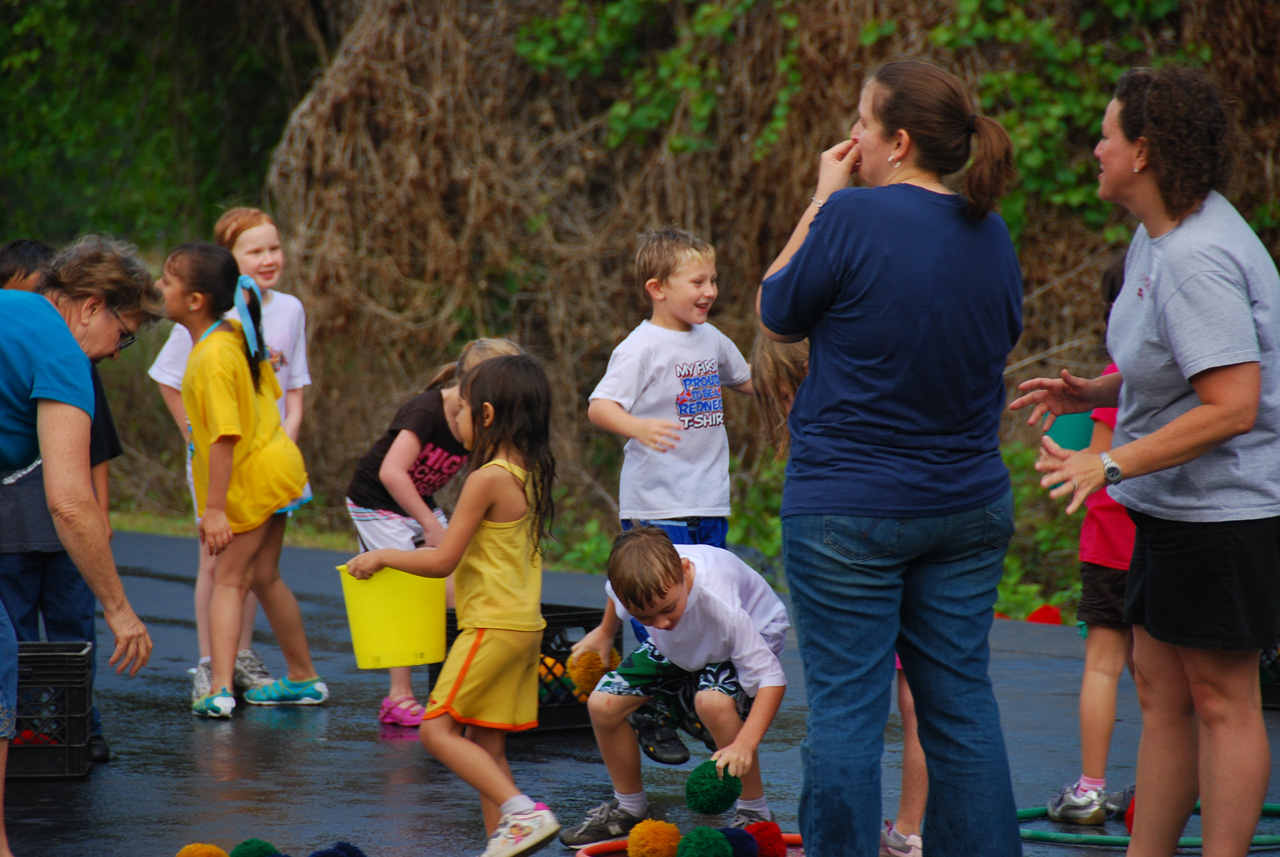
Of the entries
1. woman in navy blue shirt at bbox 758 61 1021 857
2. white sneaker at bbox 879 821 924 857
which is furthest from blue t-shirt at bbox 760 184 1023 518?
white sneaker at bbox 879 821 924 857

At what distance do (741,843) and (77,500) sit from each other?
1.95m

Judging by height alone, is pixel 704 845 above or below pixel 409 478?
below

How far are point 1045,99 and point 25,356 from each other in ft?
26.8

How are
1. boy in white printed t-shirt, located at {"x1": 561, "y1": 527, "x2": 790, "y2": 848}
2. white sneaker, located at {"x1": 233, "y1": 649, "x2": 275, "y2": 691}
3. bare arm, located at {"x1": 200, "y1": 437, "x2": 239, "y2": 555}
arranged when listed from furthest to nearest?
white sneaker, located at {"x1": 233, "y1": 649, "x2": 275, "y2": 691} → bare arm, located at {"x1": 200, "y1": 437, "x2": 239, "y2": 555} → boy in white printed t-shirt, located at {"x1": 561, "y1": 527, "x2": 790, "y2": 848}

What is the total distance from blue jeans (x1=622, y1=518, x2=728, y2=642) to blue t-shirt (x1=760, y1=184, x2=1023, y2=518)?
1.46 meters

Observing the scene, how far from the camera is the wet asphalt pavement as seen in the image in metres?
4.06

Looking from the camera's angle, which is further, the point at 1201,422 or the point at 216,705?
the point at 216,705

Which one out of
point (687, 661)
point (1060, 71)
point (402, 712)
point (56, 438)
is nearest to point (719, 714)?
point (687, 661)

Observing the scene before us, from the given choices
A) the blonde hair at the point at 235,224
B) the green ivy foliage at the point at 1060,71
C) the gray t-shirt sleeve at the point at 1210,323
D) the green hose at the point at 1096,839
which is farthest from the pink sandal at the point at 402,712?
the green ivy foliage at the point at 1060,71

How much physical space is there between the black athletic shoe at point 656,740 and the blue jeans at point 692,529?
0.95ft

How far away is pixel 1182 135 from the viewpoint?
303cm

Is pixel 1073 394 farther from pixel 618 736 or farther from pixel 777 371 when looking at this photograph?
pixel 618 736

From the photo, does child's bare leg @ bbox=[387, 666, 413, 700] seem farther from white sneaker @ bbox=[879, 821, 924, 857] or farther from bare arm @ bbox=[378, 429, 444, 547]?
white sneaker @ bbox=[879, 821, 924, 857]

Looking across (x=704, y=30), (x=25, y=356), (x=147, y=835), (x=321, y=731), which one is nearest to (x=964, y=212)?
(x=25, y=356)
